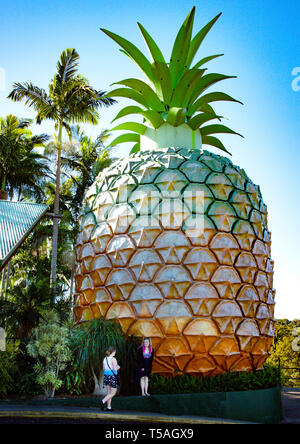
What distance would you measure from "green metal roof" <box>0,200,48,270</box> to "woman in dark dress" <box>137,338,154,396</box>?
3461 mm

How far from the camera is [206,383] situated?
30.8 ft

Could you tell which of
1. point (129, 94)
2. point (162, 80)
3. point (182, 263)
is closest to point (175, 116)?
point (162, 80)

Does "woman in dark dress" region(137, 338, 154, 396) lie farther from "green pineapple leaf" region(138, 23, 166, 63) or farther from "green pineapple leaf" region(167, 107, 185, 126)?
"green pineapple leaf" region(138, 23, 166, 63)

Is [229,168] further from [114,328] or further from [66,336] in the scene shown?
[66,336]

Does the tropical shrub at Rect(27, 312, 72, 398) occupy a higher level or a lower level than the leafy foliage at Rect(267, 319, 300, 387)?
higher

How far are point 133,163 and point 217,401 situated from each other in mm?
6220

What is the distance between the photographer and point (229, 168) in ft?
37.3

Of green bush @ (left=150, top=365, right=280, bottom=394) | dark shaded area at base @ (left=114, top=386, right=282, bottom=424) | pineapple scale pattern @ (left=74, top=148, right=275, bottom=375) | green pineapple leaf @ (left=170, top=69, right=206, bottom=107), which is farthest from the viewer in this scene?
green pineapple leaf @ (left=170, top=69, right=206, bottom=107)

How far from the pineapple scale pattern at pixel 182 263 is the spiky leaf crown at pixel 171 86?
1.15 metres

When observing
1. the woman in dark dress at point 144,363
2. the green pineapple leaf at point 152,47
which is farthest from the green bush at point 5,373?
the green pineapple leaf at point 152,47

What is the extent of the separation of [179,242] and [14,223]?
13.4 ft

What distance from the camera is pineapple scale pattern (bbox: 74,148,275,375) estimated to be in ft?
32.4

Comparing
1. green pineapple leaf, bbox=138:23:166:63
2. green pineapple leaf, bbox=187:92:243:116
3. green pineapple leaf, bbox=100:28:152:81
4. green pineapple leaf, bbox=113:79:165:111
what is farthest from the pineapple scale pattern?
green pineapple leaf, bbox=138:23:166:63
